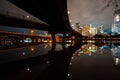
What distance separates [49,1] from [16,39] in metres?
117

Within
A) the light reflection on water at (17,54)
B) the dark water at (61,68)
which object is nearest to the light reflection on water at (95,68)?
the dark water at (61,68)

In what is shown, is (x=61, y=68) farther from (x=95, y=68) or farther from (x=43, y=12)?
(x=43, y=12)

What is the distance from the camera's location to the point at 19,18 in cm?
4956

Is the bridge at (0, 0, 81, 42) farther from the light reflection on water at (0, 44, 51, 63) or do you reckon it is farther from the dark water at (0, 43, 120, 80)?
the dark water at (0, 43, 120, 80)

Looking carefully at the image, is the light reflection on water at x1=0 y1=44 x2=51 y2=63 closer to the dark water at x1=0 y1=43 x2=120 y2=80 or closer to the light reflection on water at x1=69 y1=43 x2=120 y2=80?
the dark water at x1=0 y1=43 x2=120 y2=80

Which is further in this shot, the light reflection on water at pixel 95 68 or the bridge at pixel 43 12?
the bridge at pixel 43 12

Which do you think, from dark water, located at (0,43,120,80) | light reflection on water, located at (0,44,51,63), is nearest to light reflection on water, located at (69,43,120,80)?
dark water, located at (0,43,120,80)

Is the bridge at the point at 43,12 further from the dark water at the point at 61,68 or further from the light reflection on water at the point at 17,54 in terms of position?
the dark water at the point at 61,68

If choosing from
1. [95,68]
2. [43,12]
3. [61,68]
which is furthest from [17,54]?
[95,68]

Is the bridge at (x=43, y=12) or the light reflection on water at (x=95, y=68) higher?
the bridge at (x=43, y=12)

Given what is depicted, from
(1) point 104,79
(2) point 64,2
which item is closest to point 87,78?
(1) point 104,79

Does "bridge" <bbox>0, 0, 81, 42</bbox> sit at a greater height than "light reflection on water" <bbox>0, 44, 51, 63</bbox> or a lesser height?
greater

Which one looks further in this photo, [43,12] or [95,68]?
[43,12]

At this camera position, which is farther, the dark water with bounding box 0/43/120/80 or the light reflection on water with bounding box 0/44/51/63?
the light reflection on water with bounding box 0/44/51/63
